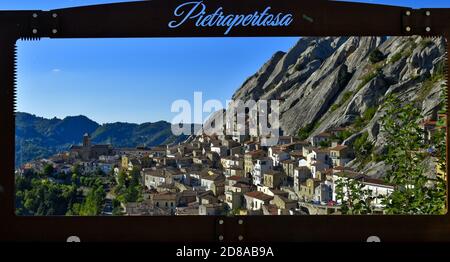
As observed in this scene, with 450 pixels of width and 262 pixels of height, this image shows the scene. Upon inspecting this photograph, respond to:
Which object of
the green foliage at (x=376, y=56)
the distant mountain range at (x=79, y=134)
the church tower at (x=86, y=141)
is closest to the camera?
the distant mountain range at (x=79, y=134)

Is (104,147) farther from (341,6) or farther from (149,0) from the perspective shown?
(341,6)

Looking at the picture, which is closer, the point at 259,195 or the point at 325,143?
the point at 259,195

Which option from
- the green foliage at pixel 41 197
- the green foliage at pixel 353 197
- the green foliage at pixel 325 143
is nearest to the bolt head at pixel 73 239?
the green foliage at pixel 41 197

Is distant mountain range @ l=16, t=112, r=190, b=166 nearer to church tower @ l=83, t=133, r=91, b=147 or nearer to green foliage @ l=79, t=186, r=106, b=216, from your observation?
church tower @ l=83, t=133, r=91, b=147

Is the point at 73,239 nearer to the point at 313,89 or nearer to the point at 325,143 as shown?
the point at 325,143

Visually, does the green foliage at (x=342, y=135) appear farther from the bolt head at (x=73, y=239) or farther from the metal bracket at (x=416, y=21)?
the bolt head at (x=73, y=239)

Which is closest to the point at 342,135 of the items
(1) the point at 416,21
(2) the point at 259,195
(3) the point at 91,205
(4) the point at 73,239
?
(2) the point at 259,195
